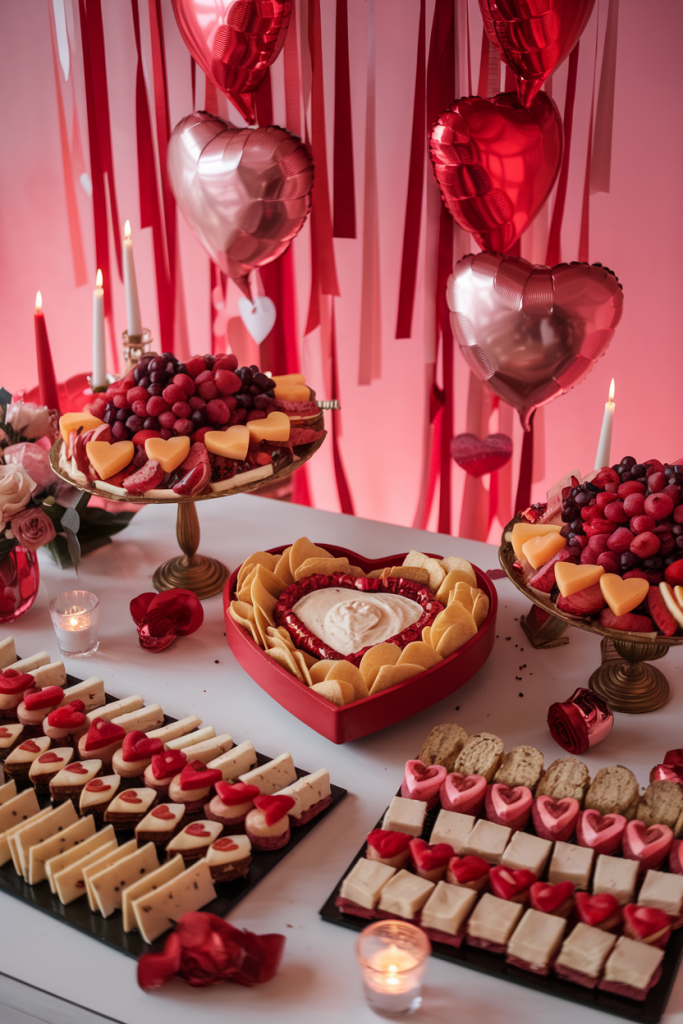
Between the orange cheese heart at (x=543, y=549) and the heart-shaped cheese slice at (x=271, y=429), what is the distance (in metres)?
0.50

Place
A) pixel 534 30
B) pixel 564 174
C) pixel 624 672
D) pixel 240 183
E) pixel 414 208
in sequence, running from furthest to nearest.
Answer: pixel 414 208, pixel 564 174, pixel 240 183, pixel 534 30, pixel 624 672

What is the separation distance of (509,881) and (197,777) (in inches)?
16.5

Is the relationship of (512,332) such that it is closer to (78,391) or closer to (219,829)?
(219,829)

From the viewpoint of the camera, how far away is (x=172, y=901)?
1039 millimetres

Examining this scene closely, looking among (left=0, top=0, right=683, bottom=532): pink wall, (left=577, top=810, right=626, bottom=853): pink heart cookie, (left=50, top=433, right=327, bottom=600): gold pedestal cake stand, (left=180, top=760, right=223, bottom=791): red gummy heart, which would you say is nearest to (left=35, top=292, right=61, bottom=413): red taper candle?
(left=50, top=433, right=327, bottom=600): gold pedestal cake stand

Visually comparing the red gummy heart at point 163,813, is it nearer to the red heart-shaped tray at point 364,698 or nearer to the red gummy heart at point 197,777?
the red gummy heart at point 197,777

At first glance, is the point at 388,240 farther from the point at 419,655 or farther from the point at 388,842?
the point at 388,842

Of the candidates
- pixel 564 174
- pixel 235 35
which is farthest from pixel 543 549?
pixel 564 174

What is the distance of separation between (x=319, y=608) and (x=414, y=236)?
1.33 meters

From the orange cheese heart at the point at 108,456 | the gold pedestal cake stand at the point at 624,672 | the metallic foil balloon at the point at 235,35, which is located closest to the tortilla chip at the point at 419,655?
the gold pedestal cake stand at the point at 624,672

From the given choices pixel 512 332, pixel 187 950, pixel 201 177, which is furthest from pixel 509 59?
pixel 187 950

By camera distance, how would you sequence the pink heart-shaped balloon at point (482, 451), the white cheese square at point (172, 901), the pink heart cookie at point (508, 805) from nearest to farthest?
the white cheese square at point (172, 901)
the pink heart cookie at point (508, 805)
the pink heart-shaped balloon at point (482, 451)

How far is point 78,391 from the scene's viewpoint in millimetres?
3244

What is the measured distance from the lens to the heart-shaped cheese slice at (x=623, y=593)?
1.23m
